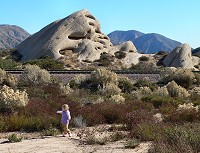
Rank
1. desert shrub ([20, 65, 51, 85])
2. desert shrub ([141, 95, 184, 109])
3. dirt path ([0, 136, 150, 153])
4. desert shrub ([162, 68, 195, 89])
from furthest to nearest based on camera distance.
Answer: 1. desert shrub ([162, 68, 195, 89])
2. desert shrub ([20, 65, 51, 85])
3. desert shrub ([141, 95, 184, 109])
4. dirt path ([0, 136, 150, 153])

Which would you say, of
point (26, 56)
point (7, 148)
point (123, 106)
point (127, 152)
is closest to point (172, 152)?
point (127, 152)

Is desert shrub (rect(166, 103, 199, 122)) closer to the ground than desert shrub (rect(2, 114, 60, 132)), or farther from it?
farther from it

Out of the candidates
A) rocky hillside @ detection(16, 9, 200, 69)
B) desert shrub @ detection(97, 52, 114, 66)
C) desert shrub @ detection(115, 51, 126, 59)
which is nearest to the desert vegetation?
rocky hillside @ detection(16, 9, 200, 69)

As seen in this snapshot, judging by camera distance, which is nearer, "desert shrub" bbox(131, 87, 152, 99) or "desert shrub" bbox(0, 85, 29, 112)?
"desert shrub" bbox(0, 85, 29, 112)

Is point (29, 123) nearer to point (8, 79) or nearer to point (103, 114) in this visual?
point (103, 114)

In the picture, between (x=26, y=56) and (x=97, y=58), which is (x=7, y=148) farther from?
(x=26, y=56)

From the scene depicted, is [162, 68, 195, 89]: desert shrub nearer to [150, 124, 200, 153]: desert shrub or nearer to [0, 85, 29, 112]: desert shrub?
[0, 85, 29, 112]: desert shrub

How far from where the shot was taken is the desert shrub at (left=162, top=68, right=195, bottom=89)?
3472 centimetres

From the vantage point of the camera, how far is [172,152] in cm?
930

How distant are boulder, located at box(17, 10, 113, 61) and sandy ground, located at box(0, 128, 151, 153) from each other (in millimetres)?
58085

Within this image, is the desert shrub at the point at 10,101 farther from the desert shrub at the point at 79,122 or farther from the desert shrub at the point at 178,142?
the desert shrub at the point at 178,142

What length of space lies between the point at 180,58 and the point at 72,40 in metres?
19.8

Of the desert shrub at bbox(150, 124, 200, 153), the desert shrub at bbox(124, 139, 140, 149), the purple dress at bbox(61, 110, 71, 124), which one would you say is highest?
the desert shrub at bbox(150, 124, 200, 153)

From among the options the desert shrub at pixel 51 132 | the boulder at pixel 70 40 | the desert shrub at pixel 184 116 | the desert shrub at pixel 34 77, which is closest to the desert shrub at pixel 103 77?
the desert shrub at pixel 34 77
